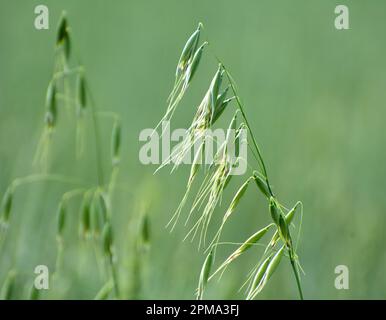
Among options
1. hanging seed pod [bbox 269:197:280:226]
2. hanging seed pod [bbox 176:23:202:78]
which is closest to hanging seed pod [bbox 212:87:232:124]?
hanging seed pod [bbox 176:23:202:78]

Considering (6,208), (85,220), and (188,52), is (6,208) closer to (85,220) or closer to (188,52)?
(85,220)

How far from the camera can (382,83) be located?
194 inches

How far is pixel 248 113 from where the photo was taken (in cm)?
491

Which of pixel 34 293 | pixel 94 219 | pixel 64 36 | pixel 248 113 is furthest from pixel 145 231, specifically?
pixel 248 113

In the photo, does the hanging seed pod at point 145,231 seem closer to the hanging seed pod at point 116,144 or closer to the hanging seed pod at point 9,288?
the hanging seed pod at point 116,144

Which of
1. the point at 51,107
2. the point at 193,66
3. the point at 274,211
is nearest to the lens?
the point at 274,211

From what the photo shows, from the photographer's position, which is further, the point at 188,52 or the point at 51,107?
the point at 51,107

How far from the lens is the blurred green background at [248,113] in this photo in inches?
124

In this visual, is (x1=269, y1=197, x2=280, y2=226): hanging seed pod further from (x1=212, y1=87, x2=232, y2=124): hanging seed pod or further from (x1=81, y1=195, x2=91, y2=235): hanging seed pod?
(x1=81, y1=195, x2=91, y2=235): hanging seed pod

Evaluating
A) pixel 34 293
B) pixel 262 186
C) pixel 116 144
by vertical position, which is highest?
pixel 116 144
